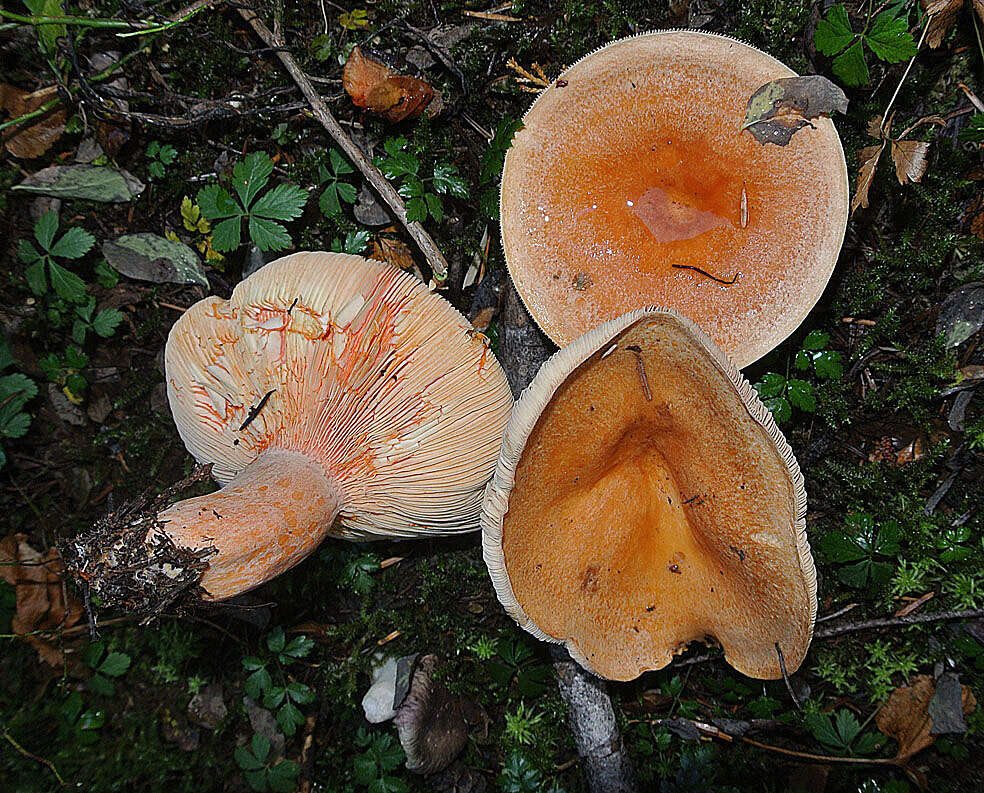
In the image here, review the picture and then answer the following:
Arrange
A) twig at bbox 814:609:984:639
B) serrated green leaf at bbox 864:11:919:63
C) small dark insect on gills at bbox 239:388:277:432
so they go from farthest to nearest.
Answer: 1. twig at bbox 814:609:984:639
2. serrated green leaf at bbox 864:11:919:63
3. small dark insect on gills at bbox 239:388:277:432

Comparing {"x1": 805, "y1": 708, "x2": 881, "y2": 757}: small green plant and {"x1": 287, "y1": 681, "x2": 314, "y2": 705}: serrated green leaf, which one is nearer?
{"x1": 805, "y1": 708, "x2": 881, "y2": 757}: small green plant

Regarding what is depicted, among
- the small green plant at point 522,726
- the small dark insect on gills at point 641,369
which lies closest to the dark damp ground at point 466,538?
the small green plant at point 522,726

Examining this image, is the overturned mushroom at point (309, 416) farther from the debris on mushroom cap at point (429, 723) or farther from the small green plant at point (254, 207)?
the debris on mushroom cap at point (429, 723)

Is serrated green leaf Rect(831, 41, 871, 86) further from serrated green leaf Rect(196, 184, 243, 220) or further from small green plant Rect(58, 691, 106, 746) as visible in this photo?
small green plant Rect(58, 691, 106, 746)

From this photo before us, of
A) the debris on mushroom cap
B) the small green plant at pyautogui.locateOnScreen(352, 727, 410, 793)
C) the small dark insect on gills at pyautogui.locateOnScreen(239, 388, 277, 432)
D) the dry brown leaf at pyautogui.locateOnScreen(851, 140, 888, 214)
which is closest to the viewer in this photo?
the small dark insect on gills at pyautogui.locateOnScreen(239, 388, 277, 432)

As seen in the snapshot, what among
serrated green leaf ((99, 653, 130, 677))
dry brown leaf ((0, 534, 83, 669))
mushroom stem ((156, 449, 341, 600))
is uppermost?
mushroom stem ((156, 449, 341, 600))

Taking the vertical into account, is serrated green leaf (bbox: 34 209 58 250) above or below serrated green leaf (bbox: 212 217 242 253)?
above

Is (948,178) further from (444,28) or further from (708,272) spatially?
A: (444,28)

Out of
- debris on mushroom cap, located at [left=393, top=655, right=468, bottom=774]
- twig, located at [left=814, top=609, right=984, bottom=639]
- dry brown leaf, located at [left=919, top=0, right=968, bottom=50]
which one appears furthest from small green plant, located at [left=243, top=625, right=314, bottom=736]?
dry brown leaf, located at [left=919, top=0, right=968, bottom=50]
